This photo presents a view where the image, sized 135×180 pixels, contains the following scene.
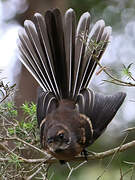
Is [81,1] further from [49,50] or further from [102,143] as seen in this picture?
[49,50]

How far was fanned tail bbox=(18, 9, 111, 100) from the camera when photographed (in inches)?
165

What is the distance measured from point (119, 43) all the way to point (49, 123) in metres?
3.95

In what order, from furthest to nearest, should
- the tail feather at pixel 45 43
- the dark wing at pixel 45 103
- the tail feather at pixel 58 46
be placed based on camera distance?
1. the tail feather at pixel 45 43
2. the tail feather at pixel 58 46
3. the dark wing at pixel 45 103

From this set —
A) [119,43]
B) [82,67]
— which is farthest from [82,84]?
[119,43]

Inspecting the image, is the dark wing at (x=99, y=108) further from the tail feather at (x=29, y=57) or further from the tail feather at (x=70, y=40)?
the tail feather at (x=29, y=57)

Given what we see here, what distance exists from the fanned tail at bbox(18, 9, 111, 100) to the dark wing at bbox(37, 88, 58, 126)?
6 centimetres

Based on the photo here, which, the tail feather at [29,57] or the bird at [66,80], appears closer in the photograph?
the bird at [66,80]

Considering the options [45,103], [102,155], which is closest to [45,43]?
[45,103]

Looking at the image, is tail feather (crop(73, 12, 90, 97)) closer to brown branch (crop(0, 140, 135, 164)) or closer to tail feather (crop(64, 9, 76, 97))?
tail feather (crop(64, 9, 76, 97))

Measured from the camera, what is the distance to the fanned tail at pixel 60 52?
4195mm

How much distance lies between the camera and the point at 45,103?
4000mm

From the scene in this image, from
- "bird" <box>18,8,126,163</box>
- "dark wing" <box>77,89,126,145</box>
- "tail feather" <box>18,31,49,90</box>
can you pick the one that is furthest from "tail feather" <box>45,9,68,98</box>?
"dark wing" <box>77,89,126,145</box>

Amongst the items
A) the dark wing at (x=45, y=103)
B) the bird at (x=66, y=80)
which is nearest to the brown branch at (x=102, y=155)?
the bird at (x=66, y=80)

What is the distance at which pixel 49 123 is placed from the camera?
390cm
